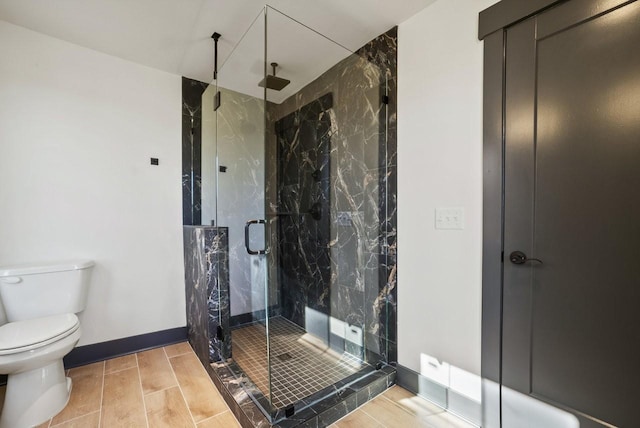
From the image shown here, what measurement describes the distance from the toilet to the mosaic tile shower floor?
982mm

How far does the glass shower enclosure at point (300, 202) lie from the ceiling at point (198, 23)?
35 mm

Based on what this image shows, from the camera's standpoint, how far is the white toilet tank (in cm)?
171

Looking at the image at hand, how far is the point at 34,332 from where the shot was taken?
1.52 meters

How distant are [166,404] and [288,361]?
78 cm

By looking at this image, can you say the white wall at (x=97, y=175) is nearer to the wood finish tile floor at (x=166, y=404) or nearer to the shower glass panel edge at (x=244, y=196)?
the wood finish tile floor at (x=166, y=404)

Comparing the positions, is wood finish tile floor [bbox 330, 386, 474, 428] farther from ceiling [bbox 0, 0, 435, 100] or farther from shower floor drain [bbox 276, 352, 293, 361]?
ceiling [bbox 0, 0, 435, 100]

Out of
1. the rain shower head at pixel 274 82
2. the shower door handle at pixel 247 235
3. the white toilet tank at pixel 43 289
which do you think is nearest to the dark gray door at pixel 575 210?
the rain shower head at pixel 274 82

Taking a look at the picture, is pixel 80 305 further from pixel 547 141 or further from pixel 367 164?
pixel 547 141

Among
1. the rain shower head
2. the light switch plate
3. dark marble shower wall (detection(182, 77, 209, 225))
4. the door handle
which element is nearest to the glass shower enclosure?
the rain shower head

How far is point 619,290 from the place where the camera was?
111 centimetres

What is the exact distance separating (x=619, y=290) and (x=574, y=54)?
998 mm

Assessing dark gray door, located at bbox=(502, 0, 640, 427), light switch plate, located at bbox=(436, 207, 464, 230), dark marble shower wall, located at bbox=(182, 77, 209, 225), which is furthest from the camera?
dark marble shower wall, located at bbox=(182, 77, 209, 225)

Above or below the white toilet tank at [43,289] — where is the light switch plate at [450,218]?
above

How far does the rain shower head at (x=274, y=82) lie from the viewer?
5.98 ft
